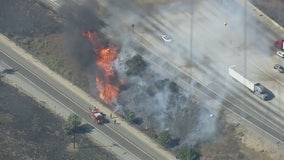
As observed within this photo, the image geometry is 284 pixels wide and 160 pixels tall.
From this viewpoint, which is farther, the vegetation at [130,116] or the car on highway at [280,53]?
the car on highway at [280,53]

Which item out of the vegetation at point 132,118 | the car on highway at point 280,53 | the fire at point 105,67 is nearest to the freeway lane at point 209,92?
the fire at point 105,67

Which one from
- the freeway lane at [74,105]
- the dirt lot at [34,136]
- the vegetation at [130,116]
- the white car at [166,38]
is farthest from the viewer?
the white car at [166,38]

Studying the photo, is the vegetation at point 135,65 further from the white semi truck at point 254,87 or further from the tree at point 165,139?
the white semi truck at point 254,87

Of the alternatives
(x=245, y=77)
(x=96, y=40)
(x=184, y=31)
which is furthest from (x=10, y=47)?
(x=245, y=77)

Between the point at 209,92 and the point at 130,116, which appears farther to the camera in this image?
the point at 209,92

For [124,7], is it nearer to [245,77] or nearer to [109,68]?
[109,68]

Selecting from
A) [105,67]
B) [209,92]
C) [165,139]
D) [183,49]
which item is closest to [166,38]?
[183,49]

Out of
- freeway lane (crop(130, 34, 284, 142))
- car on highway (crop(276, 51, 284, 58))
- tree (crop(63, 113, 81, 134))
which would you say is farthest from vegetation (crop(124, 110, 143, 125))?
car on highway (crop(276, 51, 284, 58))

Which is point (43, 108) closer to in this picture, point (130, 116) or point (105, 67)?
point (105, 67)
